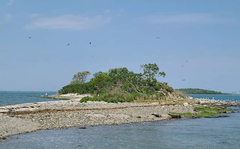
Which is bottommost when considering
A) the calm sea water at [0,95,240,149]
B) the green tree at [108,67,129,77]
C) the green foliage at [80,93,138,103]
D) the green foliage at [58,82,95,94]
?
the calm sea water at [0,95,240,149]

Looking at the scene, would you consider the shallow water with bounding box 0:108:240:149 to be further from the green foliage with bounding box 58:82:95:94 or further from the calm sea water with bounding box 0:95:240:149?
the green foliage with bounding box 58:82:95:94

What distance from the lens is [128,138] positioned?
14.6 metres

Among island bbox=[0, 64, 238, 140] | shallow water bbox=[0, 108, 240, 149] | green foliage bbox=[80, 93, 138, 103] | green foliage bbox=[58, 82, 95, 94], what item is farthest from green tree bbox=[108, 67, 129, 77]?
shallow water bbox=[0, 108, 240, 149]

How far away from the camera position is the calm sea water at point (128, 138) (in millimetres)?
12766

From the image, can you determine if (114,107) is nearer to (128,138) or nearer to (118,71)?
(128,138)

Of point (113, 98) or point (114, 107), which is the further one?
point (113, 98)

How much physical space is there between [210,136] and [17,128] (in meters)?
12.8

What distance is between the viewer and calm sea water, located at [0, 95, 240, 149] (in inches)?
503

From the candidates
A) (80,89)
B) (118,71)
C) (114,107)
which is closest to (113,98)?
(114,107)

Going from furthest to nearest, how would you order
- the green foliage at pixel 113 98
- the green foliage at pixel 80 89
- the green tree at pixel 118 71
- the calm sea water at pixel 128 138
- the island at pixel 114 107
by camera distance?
1. the green tree at pixel 118 71
2. the green foliage at pixel 80 89
3. the green foliage at pixel 113 98
4. the island at pixel 114 107
5. the calm sea water at pixel 128 138

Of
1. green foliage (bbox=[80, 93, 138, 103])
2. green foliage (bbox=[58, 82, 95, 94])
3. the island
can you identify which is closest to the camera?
the island

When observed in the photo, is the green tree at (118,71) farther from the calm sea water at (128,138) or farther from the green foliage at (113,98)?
the calm sea water at (128,138)

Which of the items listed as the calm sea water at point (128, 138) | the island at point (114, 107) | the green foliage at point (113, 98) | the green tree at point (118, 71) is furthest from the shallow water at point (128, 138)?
the green tree at point (118, 71)

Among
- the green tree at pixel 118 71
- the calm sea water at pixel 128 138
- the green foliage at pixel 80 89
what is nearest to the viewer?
the calm sea water at pixel 128 138
